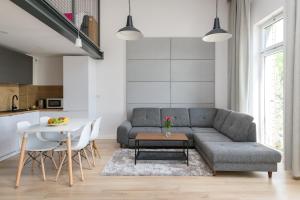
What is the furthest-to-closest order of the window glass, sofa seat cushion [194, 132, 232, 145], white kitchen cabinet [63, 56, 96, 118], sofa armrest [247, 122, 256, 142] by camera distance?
1. white kitchen cabinet [63, 56, 96, 118]
2. the window glass
3. sofa seat cushion [194, 132, 232, 145]
4. sofa armrest [247, 122, 256, 142]

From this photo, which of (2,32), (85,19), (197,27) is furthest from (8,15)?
(197,27)

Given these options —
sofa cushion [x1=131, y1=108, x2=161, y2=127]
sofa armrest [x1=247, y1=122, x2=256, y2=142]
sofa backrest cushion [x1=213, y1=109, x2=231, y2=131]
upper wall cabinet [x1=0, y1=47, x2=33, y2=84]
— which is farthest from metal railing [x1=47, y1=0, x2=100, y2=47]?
sofa armrest [x1=247, y1=122, x2=256, y2=142]

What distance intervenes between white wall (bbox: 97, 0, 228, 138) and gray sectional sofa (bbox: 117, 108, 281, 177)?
2.49 ft

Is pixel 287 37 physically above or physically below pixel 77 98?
above

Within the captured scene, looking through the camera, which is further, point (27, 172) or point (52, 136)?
point (52, 136)

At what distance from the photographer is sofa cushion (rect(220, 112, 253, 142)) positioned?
149 inches

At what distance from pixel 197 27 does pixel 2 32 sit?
438 centimetres

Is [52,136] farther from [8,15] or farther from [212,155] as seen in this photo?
[212,155]

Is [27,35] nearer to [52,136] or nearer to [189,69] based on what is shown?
[52,136]

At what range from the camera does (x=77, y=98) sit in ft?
17.4

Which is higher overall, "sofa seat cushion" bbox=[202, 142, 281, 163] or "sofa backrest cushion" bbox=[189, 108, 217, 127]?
"sofa backrest cushion" bbox=[189, 108, 217, 127]

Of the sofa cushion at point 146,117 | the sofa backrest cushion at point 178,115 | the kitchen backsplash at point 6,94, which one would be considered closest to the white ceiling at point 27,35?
the kitchen backsplash at point 6,94

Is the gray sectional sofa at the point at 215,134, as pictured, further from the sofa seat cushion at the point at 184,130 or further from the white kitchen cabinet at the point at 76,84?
the white kitchen cabinet at the point at 76,84

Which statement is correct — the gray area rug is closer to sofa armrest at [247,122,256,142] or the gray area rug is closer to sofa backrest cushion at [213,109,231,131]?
sofa armrest at [247,122,256,142]
